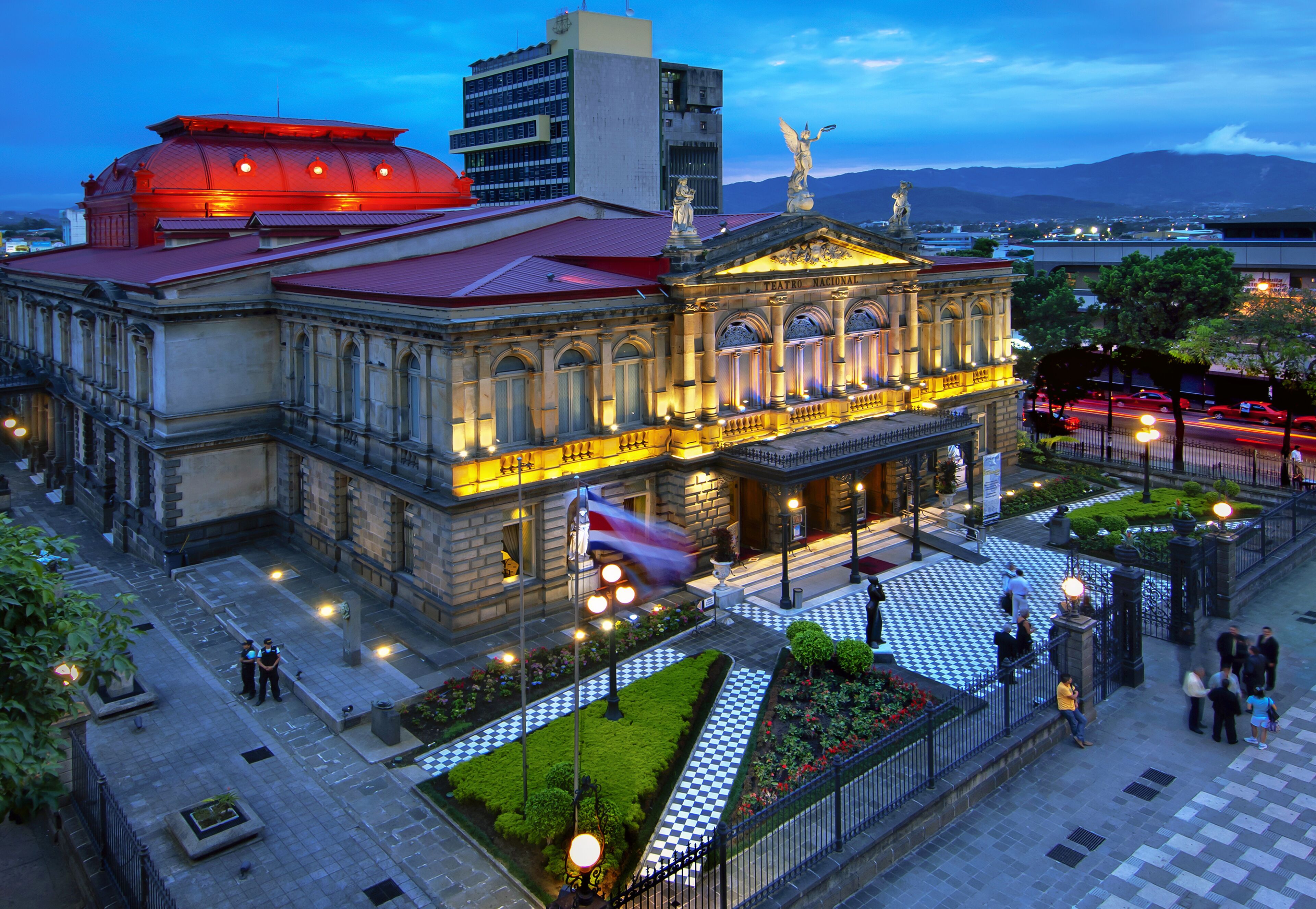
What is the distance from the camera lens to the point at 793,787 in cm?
2009

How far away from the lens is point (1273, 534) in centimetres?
3322

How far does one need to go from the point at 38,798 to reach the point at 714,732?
1420 centimetres

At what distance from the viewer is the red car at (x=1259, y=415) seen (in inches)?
2231

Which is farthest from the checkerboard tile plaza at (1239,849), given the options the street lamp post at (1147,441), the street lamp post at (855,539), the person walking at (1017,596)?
the street lamp post at (1147,441)

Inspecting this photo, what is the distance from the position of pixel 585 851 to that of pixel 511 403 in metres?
17.8

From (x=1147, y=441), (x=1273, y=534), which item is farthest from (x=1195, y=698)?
(x=1147, y=441)

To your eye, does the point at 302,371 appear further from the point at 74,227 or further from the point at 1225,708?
the point at 74,227

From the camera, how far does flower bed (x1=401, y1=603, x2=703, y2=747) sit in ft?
77.4

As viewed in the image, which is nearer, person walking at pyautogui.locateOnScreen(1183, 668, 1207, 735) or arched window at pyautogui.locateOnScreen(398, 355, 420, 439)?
person walking at pyautogui.locateOnScreen(1183, 668, 1207, 735)

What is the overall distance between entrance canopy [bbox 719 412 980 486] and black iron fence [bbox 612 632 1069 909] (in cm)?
1106

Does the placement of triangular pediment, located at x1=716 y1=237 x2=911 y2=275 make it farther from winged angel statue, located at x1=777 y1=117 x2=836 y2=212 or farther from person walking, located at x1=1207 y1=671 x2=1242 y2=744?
person walking, located at x1=1207 y1=671 x2=1242 y2=744

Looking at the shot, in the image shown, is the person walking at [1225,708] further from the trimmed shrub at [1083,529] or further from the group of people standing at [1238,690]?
the trimmed shrub at [1083,529]

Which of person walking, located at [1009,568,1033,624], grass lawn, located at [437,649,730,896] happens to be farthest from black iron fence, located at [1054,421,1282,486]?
grass lawn, located at [437,649,730,896]

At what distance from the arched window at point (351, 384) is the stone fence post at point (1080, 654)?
2272 cm
